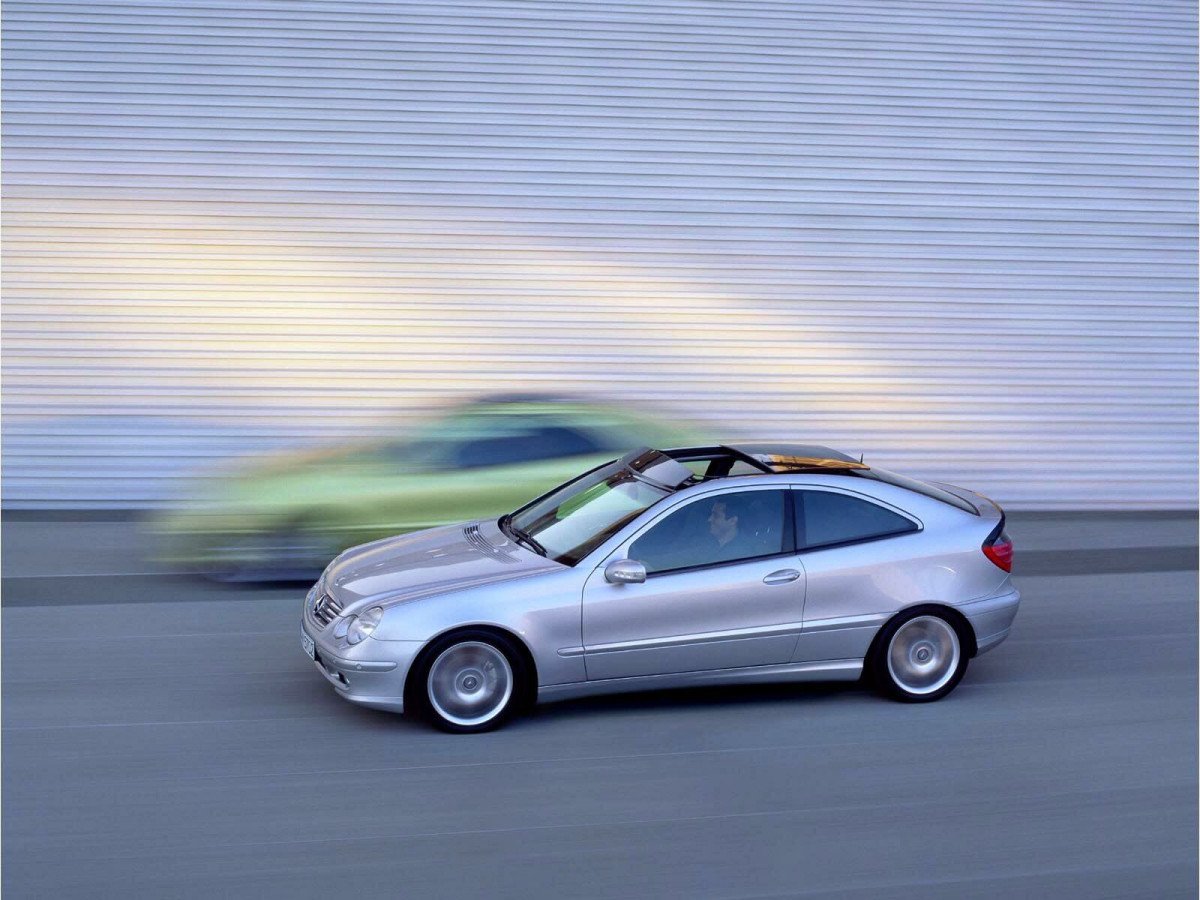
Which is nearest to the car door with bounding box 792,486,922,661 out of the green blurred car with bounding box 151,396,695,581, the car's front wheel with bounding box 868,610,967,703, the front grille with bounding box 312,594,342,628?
the car's front wheel with bounding box 868,610,967,703

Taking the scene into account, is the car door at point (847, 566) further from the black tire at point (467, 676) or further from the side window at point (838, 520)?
the black tire at point (467, 676)

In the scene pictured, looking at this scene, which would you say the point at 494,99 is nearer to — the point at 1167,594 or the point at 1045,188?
the point at 1045,188

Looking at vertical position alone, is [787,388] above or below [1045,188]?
below

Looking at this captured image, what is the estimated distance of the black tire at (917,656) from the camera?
6.54m

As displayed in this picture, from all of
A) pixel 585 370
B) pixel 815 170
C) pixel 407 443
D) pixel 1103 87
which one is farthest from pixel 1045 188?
pixel 407 443

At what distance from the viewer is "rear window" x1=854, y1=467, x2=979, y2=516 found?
22.6ft

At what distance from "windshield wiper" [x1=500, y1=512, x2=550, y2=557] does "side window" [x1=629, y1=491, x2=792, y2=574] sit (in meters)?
0.56

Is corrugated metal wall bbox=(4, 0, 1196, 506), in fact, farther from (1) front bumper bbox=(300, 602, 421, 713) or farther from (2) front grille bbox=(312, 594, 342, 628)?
(1) front bumper bbox=(300, 602, 421, 713)

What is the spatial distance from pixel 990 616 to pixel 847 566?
89cm

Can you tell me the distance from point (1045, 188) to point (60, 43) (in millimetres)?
10454

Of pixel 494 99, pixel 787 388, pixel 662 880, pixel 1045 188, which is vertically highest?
pixel 494 99

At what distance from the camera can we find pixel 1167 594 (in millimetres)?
9352

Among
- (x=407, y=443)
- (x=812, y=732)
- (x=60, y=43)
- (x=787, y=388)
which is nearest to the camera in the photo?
(x=812, y=732)

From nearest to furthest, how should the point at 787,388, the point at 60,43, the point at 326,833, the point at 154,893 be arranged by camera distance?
the point at 154,893, the point at 326,833, the point at 60,43, the point at 787,388
